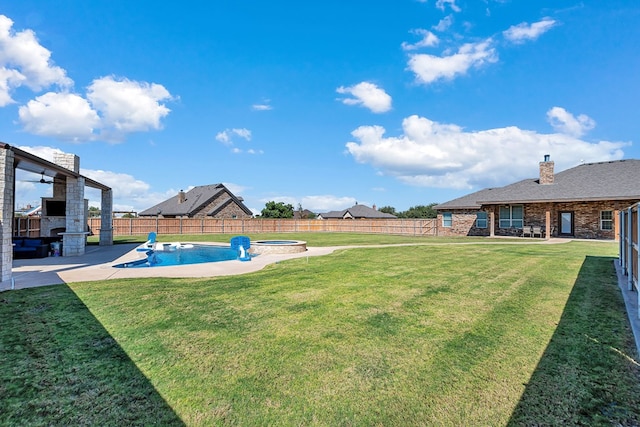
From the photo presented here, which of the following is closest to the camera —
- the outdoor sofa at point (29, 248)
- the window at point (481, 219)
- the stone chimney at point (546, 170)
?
the outdoor sofa at point (29, 248)

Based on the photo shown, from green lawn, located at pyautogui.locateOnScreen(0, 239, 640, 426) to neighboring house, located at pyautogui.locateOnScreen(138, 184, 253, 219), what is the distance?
3012 centimetres

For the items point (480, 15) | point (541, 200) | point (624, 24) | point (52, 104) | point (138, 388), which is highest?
point (480, 15)

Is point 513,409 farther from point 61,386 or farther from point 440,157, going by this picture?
point 440,157

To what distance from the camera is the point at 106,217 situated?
1717 centimetres

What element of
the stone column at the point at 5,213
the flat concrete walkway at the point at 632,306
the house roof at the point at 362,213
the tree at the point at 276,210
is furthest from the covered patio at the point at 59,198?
the house roof at the point at 362,213

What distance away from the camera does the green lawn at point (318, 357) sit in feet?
8.21

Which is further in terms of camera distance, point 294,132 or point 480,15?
point 294,132

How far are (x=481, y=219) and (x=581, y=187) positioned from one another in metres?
6.53

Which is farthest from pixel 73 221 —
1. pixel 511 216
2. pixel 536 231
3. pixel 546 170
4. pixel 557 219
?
pixel 546 170

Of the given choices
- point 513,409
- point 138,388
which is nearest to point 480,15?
point 513,409

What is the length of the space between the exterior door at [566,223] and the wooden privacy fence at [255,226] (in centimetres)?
880

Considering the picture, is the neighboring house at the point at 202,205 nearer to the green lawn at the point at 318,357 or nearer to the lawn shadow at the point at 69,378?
the green lawn at the point at 318,357

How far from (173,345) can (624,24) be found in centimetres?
1892

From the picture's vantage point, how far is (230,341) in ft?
12.6
